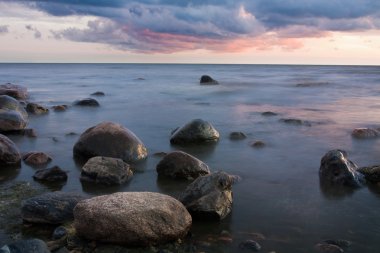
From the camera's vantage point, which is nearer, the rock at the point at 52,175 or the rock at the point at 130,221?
the rock at the point at 130,221

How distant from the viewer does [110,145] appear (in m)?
9.80

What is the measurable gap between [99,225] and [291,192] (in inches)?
142

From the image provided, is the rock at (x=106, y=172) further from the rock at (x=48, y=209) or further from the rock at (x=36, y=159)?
the rock at (x=36, y=159)

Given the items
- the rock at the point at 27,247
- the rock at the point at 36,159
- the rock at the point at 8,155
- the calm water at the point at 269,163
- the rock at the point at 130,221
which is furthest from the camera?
the rock at the point at 36,159

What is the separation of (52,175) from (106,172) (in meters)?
1.03

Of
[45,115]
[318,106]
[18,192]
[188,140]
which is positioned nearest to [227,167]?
[188,140]

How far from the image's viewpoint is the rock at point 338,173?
808cm

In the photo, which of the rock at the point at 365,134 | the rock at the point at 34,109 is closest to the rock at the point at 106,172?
the rock at the point at 365,134

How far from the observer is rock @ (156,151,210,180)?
Answer: 8375 millimetres

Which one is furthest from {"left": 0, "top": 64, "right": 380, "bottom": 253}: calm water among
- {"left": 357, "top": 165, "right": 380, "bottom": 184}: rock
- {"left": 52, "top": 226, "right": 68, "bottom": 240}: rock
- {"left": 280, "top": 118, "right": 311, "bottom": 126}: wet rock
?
{"left": 52, "top": 226, "right": 68, "bottom": 240}: rock

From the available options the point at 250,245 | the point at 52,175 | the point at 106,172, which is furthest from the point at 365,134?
the point at 52,175

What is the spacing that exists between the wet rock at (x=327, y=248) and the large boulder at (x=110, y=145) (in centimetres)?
501

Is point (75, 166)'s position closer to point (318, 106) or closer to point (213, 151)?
point (213, 151)

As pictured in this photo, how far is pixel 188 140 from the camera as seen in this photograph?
1168 cm
